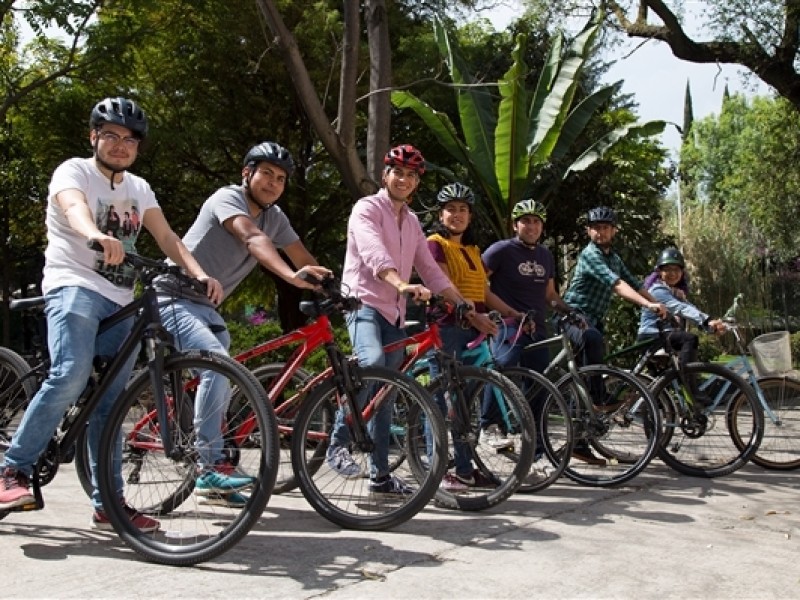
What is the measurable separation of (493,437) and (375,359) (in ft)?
3.06

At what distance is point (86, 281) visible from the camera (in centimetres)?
420

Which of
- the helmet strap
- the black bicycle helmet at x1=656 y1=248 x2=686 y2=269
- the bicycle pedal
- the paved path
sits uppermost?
the helmet strap

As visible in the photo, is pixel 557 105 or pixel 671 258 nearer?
pixel 671 258

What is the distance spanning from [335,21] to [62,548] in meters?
11.3

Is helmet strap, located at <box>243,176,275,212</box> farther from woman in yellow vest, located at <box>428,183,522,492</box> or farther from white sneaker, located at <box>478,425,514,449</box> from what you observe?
white sneaker, located at <box>478,425,514,449</box>

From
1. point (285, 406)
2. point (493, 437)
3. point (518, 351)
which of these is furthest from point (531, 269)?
point (285, 406)

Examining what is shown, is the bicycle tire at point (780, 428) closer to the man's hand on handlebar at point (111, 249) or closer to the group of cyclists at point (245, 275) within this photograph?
A: the group of cyclists at point (245, 275)

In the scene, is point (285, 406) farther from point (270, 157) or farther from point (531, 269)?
point (531, 269)

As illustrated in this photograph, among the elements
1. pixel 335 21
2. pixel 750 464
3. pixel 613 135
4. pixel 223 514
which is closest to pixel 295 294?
pixel 335 21

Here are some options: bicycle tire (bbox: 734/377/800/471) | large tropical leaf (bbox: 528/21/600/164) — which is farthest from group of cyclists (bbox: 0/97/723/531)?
large tropical leaf (bbox: 528/21/600/164)

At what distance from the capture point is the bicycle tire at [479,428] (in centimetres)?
503

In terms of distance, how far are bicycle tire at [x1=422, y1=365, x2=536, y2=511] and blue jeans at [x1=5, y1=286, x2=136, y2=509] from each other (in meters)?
1.78

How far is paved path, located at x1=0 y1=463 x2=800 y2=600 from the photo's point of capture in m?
3.59

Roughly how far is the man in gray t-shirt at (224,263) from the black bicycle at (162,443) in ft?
0.22
